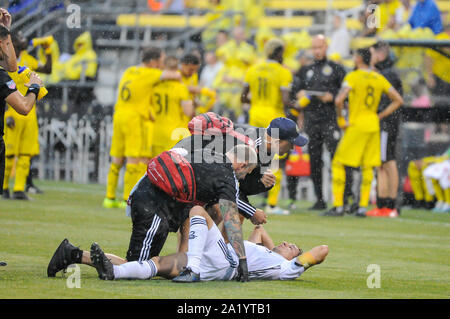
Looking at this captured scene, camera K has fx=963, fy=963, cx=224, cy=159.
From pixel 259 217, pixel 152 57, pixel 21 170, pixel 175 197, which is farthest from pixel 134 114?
pixel 175 197

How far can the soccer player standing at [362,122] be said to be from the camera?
15.7 metres

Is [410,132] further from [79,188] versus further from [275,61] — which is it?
[79,188]

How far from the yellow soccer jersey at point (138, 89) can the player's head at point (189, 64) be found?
112 cm

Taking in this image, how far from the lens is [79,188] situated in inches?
797

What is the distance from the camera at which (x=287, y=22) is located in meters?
24.1

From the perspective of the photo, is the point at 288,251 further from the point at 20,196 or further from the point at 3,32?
the point at 20,196

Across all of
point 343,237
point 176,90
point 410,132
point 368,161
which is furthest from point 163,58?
point 410,132

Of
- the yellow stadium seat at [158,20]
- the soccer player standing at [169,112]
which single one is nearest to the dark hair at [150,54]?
the soccer player standing at [169,112]

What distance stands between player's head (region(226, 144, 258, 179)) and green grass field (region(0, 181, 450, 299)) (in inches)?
37.4

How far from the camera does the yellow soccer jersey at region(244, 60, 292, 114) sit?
1593 centimetres

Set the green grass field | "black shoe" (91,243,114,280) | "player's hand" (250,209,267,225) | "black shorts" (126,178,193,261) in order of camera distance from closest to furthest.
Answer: the green grass field, "black shoe" (91,243,114,280), "black shorts" (126,178,193,261), "player's hand" (250,209,267,225)

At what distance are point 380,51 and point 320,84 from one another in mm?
1205

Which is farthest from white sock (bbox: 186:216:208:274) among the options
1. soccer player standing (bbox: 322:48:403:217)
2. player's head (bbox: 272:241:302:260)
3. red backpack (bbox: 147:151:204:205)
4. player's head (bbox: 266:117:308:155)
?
soccer player standing (bbox: 322:48:403:217)

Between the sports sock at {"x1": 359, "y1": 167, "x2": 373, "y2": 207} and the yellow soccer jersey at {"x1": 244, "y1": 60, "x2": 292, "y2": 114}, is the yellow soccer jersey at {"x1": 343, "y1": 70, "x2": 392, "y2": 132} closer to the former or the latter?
the sports sock at {"x1": 359, "y1": 167, "x2": 373, "y2": 207}
